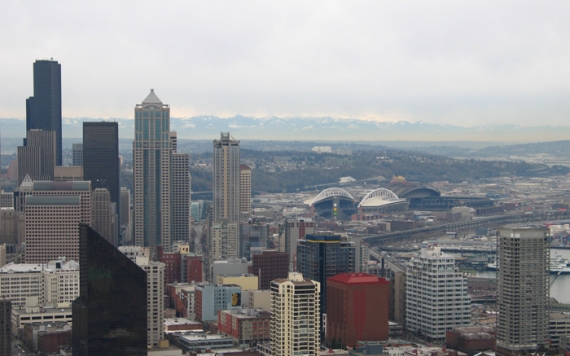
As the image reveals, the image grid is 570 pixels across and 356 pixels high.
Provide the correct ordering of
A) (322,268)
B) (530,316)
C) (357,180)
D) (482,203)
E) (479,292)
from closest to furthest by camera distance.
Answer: (530,316)
(322,268)
(479,292)
(482,203)
(357,180)

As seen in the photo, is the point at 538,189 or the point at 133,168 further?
the point at 538,189

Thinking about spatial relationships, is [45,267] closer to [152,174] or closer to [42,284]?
[42,284]

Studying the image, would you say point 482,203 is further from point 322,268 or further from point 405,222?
point 322,268

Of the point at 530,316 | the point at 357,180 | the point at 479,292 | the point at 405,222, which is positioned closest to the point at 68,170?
the point at 405,222

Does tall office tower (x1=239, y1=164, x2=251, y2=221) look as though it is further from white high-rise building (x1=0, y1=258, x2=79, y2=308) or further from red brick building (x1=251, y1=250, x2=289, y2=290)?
white high-rise building (x1=0, y1=258, x2=79, y2=308)

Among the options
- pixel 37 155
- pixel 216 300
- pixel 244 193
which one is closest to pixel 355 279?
pixel 216 300

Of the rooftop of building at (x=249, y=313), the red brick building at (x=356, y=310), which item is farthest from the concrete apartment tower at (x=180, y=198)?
the red brick building at (x=356, y=310)

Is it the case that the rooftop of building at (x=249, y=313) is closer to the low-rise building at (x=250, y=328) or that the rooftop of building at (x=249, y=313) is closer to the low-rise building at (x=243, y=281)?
the low-rise building at (x=250, y=328)
